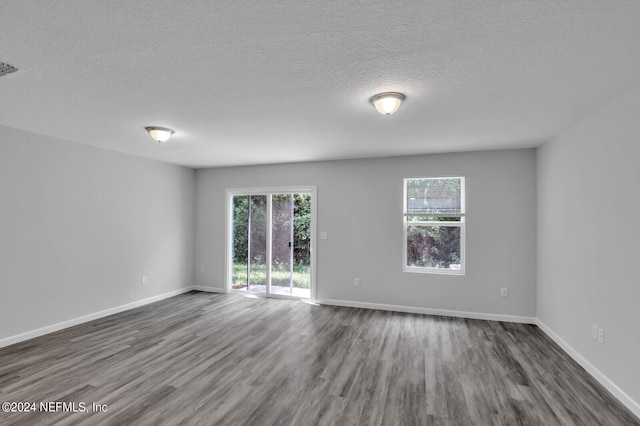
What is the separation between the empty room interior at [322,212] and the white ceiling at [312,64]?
19 millimetres

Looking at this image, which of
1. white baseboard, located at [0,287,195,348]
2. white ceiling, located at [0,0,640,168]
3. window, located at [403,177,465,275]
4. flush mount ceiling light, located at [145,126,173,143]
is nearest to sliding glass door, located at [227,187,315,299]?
white baseboard, located at [0,287,195,348]

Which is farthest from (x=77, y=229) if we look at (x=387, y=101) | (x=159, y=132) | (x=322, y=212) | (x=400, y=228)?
(x=400, y=228)

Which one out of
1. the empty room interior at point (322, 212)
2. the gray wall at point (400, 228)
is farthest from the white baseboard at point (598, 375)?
the gray wall at point (400, 228)

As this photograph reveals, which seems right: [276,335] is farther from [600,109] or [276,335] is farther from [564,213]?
[600,109]

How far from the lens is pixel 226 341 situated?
11.9ft

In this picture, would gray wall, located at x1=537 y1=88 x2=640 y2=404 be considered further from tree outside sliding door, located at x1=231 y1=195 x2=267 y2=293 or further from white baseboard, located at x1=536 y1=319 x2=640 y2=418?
tree outside sliding door, located at x1=231 y1=195 x2=267 y2=293

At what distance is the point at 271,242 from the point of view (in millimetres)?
5754

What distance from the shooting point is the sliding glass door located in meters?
5.54

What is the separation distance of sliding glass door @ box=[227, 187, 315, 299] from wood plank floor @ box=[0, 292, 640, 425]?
53.0 inches

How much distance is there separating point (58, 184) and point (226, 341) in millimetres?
2966

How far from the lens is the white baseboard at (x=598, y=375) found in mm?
2324

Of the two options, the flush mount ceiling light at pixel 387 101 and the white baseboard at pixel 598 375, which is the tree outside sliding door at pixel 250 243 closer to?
the flush mount ceiling light at pixel 387 101

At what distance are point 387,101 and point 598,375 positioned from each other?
10.1ft

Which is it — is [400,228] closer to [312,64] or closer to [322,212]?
[322,212]
